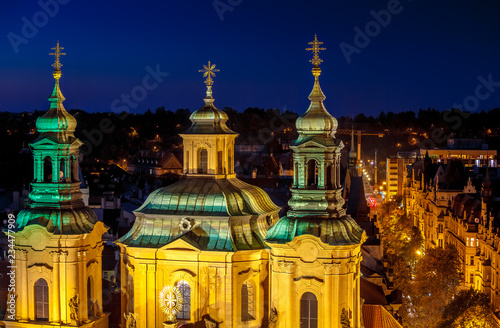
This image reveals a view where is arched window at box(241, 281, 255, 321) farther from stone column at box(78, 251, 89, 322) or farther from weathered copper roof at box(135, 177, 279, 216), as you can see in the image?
stone column at box(78, 251, 89, 322)

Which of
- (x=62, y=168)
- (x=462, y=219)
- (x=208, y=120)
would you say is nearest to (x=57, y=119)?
(x=62, y=168)

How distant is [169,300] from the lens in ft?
185

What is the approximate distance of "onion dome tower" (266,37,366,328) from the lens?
177 feet

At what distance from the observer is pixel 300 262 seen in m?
54.1

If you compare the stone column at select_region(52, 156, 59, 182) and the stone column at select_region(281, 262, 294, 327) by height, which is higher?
the stone column at select_region(52, 156, 59, 182)

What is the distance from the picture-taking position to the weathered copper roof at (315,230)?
54.3m

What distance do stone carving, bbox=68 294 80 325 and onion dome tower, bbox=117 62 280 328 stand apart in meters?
3.44

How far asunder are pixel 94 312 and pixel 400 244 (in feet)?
282

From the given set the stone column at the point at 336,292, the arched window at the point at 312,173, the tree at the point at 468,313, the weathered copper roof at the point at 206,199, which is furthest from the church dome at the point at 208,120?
the tree at the point at 468,313

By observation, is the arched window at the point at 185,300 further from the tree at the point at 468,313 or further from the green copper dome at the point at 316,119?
the tree at the point at 468,313

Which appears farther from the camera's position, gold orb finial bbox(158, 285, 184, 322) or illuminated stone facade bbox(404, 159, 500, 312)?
illuminated stone facade bbox(404, 159, 500, 312)

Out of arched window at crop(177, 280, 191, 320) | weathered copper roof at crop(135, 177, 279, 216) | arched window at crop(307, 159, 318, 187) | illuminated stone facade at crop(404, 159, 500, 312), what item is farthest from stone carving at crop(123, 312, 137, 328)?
illuminated stone facade at crop(404, 159, 500, 312)

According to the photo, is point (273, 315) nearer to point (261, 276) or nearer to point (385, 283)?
point (261, 276)

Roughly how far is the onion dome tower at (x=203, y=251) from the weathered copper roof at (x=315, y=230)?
3.63 m
